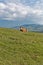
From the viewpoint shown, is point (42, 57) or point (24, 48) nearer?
point (42, 57)

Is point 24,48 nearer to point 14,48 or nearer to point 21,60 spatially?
point 14,48

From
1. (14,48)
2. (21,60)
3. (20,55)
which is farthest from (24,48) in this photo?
(21,60)

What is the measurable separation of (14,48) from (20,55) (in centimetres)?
277

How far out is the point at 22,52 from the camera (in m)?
24.8

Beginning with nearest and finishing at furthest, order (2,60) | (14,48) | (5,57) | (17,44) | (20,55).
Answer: (2,60) < (5,57) < (20,55) < (14,48) < (17,44)

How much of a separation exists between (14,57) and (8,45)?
182 inches

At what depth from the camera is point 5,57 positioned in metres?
22.0

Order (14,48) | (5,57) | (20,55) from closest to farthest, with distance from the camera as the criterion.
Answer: (5,57)
(20,55)
(14,48)

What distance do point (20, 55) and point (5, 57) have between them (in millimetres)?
2102

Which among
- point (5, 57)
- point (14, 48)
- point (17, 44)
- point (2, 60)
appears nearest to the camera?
point (2, 60)

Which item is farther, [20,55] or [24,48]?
[24,48]

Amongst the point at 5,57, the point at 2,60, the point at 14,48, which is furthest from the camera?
the point at 14,48

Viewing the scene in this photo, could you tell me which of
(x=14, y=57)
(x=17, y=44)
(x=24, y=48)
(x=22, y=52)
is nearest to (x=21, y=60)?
(x=14, y=57)

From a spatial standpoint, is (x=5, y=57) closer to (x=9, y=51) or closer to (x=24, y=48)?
(x=9, y=51)
